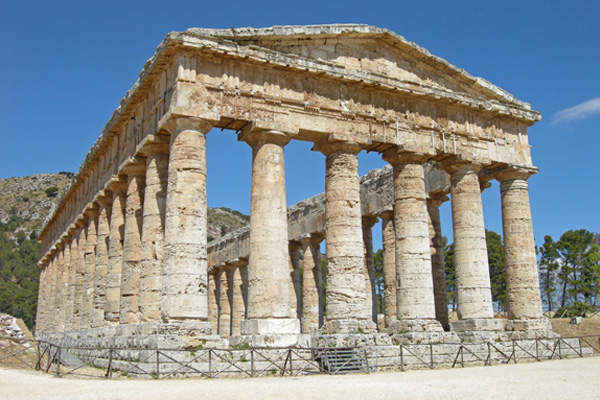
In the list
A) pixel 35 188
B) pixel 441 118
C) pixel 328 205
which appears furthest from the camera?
pixel 35 188

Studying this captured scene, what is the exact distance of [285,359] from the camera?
54.2 ft

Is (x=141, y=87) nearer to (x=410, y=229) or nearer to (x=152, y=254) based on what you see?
(x=152, y=254)

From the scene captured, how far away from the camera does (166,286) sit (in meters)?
16.5

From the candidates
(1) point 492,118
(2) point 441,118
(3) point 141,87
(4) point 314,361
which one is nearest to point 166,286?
(4) point 314,361

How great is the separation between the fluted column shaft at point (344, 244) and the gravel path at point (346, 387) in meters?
2.77

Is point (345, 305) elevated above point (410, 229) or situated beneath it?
situated beneath

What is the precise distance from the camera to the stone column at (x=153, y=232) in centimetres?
1897

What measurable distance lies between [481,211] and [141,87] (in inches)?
533

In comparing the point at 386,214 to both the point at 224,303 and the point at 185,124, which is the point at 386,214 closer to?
the point at 185,124

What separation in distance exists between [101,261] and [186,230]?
10.5 metres

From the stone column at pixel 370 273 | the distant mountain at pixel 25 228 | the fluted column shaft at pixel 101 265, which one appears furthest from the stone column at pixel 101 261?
the distant mountain at pixel 25 228

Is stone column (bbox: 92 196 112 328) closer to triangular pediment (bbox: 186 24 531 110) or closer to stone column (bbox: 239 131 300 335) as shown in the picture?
stone column (bbox: 239 131 300 335)

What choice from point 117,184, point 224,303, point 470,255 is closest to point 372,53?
point 470,255

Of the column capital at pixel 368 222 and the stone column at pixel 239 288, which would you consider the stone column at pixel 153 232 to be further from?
the stone column at pixel 239 288
